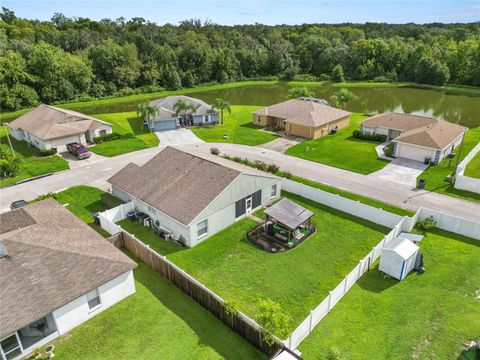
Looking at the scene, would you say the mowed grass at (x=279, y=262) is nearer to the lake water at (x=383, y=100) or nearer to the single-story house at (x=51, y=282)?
the single-story house at (x=51, y=282)

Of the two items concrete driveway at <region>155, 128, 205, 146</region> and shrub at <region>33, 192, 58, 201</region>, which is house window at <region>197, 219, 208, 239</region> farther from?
concrete driveway at <region>155, 128, 205, 146</region>

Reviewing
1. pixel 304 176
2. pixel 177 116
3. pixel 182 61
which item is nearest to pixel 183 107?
pixel 177 116

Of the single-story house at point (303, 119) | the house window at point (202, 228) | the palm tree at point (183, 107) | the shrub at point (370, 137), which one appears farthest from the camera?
the palm tree at point (183, 107)

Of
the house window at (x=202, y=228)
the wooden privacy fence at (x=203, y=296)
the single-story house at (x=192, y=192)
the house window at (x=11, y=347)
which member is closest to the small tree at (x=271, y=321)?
the wooden privacy fence at (x=203, y=296)

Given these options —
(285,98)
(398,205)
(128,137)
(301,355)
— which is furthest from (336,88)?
(301,355)

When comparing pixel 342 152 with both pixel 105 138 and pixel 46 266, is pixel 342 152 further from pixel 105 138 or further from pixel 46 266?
pixel 46 266
